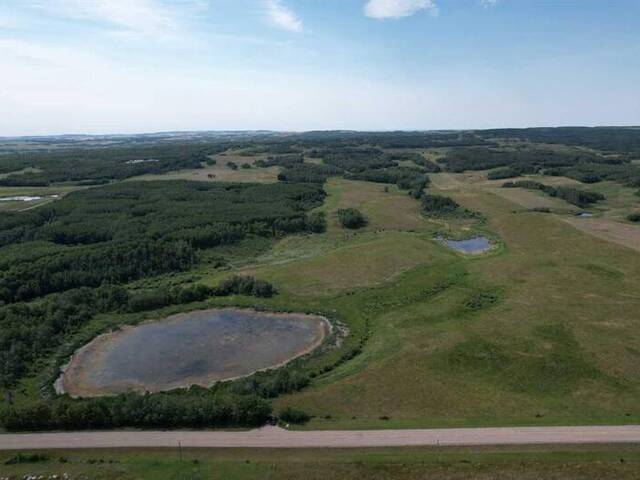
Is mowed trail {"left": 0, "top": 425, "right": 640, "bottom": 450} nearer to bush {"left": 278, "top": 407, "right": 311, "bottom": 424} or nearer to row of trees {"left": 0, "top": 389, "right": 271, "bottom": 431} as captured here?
row of trees {"left": 0, "top": 389, "right": 271, "bottom": 431}

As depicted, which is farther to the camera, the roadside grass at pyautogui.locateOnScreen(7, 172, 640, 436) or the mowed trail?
the roadside grass at pyautogui.locateOnScreen(7, 172, 640, 436)

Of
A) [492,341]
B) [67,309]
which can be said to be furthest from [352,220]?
[67,309]

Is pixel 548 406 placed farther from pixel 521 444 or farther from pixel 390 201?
pixel 390 201

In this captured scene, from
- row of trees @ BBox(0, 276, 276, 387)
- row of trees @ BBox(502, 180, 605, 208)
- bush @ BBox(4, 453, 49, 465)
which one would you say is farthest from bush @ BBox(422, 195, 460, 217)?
bush @ BBox(4, 453, 49, 465)

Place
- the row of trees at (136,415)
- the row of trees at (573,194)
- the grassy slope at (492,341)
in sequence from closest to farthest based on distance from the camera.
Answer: the row of trees at (136,415) < the grassy slope at (492,341) < the row of trees at (573,194)

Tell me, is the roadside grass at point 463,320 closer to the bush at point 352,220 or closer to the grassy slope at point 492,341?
the grassy slope at point 492,341

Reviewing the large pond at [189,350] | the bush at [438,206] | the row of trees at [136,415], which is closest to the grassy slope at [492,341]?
the row of trees at [136,415]

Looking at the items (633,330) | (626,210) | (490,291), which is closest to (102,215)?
(490,291)
